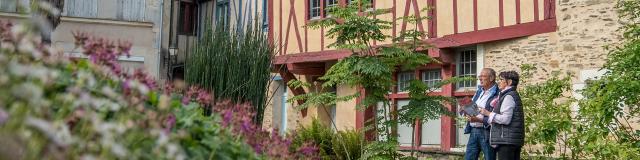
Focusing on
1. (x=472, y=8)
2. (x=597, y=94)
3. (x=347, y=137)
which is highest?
(x=472, y=8)

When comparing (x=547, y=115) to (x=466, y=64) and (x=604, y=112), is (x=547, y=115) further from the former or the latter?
(x=466, y=64)

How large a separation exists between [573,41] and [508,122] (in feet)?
11.5

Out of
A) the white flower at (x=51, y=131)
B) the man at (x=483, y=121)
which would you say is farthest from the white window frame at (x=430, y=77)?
the white flower at (x=51, y=131)

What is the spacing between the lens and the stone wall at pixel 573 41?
8789mm

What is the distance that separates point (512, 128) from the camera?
6082mm

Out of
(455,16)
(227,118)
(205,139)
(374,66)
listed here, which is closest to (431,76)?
(455,16)

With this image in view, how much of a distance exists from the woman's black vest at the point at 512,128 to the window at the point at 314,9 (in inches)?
283

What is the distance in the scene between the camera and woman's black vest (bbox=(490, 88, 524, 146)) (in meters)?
6.08

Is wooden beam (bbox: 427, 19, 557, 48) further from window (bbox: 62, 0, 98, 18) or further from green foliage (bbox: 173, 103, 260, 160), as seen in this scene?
green foliage (bbox: 173, 103, 260, 160)

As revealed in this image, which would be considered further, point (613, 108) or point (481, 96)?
point (481, 96)

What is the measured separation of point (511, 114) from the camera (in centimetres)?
606

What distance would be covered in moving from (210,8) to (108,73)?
15337 mm

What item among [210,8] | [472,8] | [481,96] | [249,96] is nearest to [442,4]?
[472,8]

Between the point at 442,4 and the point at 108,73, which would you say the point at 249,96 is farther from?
the point at 108,73
